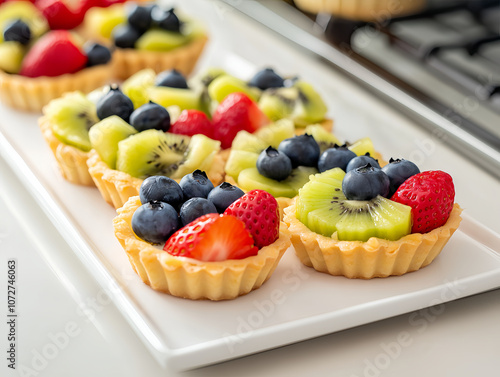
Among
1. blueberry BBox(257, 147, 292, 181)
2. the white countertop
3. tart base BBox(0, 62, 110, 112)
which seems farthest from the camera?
tart base BBox(0, 62, 110, 112)

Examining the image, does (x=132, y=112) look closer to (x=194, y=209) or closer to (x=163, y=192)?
(x=163, y=192)

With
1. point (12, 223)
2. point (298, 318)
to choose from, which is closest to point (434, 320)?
point (298, 318)

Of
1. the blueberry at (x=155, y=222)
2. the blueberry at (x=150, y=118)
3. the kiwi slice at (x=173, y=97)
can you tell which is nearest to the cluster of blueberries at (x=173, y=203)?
the blueberry at (x=155, y=222)

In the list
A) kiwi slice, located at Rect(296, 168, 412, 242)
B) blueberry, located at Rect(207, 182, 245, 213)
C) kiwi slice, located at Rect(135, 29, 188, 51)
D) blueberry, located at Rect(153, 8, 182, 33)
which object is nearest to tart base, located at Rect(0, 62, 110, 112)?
kiwi slice, located at Rect(135, 29, 188, 51)

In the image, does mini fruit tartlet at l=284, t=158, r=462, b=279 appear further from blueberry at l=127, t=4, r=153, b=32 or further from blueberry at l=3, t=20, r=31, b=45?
blueberry at l=3, t=20, r=31, b=45

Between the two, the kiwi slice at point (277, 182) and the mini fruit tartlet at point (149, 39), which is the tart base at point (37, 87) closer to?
the mini fruit tartlet at point (149, 39)

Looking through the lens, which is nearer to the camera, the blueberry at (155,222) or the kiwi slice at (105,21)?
the blueberry at (155,222)

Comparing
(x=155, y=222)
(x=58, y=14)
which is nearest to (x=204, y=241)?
(x=155, y=222)
